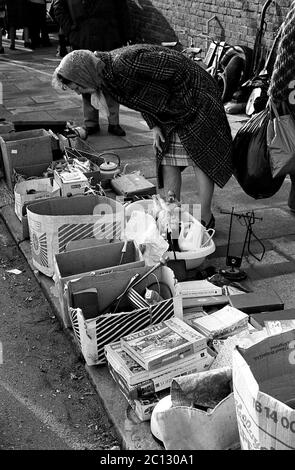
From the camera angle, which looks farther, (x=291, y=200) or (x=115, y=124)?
(x=115, y=124)

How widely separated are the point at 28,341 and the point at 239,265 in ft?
4.73

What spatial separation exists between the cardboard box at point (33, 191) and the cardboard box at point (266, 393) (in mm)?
2555

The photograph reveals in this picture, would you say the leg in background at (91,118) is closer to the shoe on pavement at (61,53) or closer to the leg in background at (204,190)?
the leg in background at (204,190)

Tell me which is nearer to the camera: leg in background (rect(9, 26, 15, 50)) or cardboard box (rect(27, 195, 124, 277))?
cardboard box (rect(27, 195, 124, 277))

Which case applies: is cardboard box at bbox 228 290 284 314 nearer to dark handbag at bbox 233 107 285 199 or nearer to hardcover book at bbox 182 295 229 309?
hardcover book at bbox 182 295 229 309

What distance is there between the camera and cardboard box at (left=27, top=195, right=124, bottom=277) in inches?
153

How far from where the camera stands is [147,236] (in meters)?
3.87

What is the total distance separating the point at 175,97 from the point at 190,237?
95cm

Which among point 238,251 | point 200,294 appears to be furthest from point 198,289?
point 238,251

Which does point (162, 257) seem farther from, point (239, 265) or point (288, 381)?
point (288, 381)

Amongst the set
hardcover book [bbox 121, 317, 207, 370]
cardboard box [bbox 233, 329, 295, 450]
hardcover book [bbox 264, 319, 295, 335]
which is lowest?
hardcover book [bbox 121, 317, 207, 370]

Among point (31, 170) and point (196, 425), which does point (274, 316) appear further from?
point (31, 170)

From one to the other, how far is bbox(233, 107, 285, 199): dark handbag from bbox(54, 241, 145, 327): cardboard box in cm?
121

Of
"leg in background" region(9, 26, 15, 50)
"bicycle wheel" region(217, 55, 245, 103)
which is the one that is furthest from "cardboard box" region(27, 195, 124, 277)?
"leg in background" region(9, 26, 15, 50)
